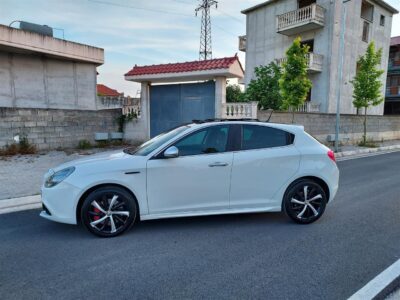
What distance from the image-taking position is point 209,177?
3.86 m

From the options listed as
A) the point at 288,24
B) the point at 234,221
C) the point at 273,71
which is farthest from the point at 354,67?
the point at 234,221

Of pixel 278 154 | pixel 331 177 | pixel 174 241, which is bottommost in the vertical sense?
pixel 174 241

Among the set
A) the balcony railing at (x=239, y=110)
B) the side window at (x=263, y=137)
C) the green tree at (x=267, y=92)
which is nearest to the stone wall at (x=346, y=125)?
the balcony railing at (x=239, y=110)

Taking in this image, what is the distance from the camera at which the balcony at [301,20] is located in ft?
60.8

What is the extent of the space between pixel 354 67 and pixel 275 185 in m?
21.5

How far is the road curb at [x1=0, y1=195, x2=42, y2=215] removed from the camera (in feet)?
15.7

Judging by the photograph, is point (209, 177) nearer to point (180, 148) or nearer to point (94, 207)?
point (180, 148)

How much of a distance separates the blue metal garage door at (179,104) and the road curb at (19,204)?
20.2ft

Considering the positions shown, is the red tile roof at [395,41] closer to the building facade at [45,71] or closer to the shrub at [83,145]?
the building facade at [45,71]

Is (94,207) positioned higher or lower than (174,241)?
higher

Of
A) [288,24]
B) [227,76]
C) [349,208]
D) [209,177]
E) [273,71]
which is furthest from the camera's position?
[288,24]

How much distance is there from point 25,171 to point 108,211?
15.7ft

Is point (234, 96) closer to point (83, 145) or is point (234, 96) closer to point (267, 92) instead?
point (267, 92)

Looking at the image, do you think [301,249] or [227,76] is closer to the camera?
→ [301,249]
